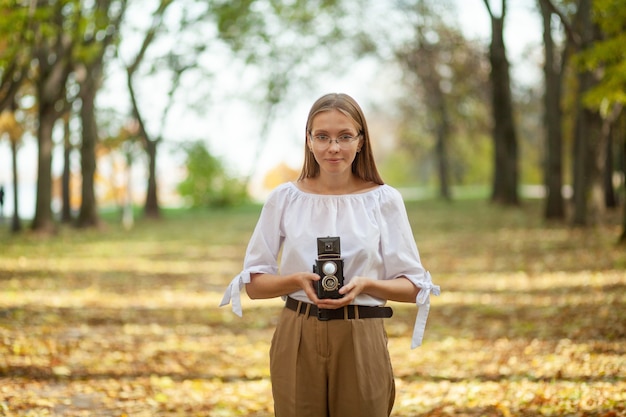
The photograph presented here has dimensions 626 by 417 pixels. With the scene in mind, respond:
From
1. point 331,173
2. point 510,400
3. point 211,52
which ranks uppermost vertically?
point 211,52

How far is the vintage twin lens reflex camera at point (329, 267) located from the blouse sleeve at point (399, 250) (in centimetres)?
29

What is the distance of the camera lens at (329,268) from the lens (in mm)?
3021

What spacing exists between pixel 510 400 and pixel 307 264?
3.81 meters

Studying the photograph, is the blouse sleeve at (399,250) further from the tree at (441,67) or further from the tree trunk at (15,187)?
the tree at (441,67)

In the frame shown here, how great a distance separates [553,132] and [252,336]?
1449 cm

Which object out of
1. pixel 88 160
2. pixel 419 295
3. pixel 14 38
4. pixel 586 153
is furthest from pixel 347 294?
pixel 88 160

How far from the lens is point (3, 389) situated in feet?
21.4

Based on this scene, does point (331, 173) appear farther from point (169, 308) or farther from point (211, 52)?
point (211, 52)

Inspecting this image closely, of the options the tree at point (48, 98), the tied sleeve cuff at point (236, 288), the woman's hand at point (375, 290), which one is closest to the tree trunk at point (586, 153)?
the tree at point (48, 98)

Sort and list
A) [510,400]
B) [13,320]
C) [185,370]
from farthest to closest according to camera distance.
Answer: [13,320], [185,370], [510,400]

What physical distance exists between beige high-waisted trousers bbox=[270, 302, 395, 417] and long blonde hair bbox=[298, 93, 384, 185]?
25.3 inches

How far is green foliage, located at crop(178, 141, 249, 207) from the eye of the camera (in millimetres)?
42938

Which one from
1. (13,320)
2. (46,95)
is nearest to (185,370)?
(13,320)

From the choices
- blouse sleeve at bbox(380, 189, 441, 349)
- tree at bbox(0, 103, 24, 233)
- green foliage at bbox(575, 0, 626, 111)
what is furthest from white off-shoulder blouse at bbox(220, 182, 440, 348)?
tree at bbox(0, 103, 24, 233)
